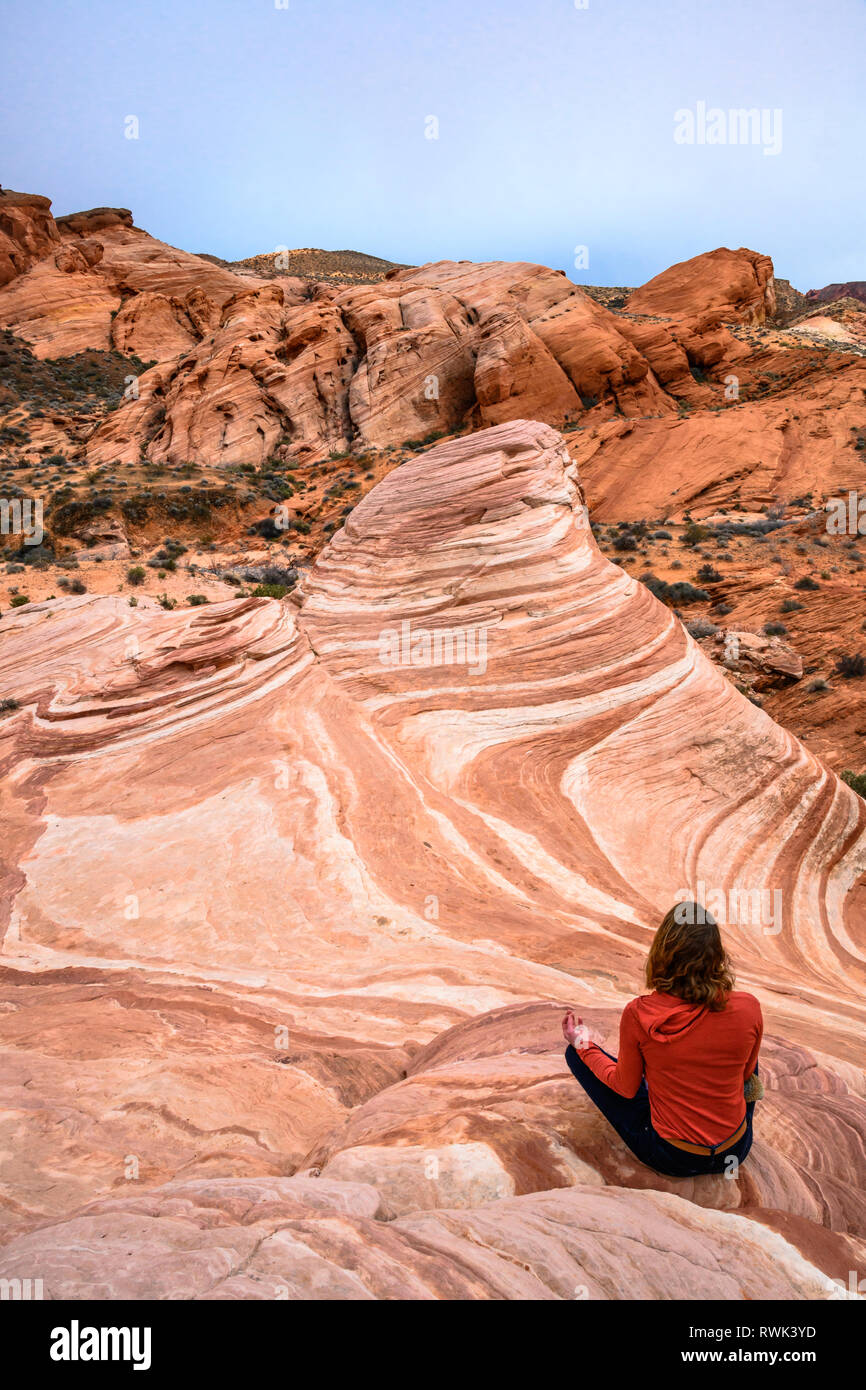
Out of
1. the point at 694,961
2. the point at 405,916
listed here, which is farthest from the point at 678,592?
the point at 694,961

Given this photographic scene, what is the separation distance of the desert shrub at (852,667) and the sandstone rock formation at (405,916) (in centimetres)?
728

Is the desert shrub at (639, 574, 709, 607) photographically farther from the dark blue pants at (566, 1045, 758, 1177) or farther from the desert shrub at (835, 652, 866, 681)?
the dark blue pants at (566, 1045, 758, 1177)

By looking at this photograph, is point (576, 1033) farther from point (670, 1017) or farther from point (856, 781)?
point (856, 781)

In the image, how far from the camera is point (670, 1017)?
8.75ft

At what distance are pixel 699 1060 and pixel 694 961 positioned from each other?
40 cm

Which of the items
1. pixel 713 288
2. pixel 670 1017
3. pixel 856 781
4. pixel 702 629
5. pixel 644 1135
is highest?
pixel 713 288

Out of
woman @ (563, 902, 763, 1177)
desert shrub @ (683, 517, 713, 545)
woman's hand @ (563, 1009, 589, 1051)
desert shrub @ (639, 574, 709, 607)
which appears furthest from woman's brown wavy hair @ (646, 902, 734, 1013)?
desert shrub @ (683, 517, 713, 545)

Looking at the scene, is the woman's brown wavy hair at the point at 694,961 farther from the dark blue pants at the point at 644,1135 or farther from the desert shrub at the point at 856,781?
the desert shrub at the point at 856,781

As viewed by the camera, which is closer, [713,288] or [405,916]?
[405,916]

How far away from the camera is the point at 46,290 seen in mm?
55188

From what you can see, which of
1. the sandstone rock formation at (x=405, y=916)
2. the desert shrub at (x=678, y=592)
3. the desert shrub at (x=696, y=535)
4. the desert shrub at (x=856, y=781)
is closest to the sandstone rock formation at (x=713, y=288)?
the desert shrub at (x=696, y=535)

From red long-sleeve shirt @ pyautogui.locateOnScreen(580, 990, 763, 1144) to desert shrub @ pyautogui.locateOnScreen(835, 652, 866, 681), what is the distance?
1479 centimetres

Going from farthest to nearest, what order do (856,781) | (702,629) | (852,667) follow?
(702,629)
(852,667)
(856,781)

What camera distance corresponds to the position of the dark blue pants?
8.93 feet
